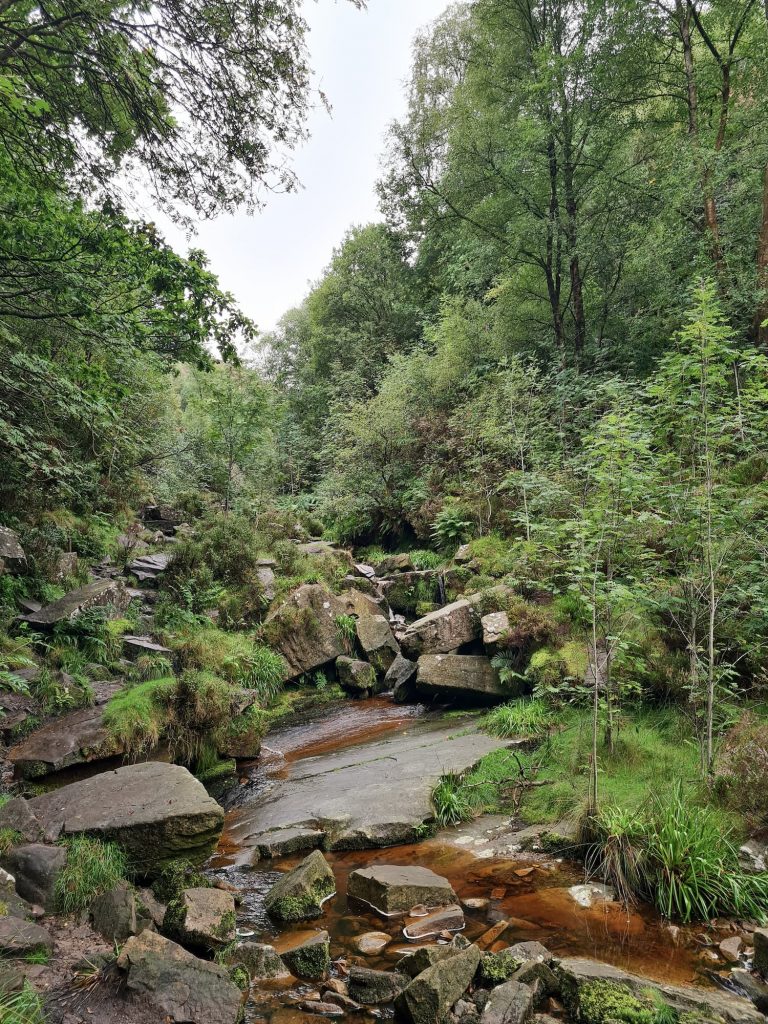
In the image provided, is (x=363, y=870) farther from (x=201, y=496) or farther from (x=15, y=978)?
(x=201, y=496)

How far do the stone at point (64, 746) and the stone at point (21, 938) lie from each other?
11.0 feet

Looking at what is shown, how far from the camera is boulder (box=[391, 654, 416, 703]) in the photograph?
1098cm

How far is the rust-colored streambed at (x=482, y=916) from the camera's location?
362 centimetres

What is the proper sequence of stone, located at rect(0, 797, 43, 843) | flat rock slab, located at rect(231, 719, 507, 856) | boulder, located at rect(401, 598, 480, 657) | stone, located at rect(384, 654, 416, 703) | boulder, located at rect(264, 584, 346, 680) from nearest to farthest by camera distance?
stone, located at rect(0, 797, 43, 843)
flat rock slab, located at rect(231, 719, 507, 856)
boulder, located at rect(401, 598, 480, 657)
stone, located at rect(384, 654, 416, 703)
boulder, located at rect(264, 584, 346, 680)

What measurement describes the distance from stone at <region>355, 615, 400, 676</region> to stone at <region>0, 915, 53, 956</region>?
28.2 feet

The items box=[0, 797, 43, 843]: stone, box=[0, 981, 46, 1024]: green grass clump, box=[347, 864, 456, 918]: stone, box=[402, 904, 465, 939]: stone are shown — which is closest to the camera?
box=[0, 981, 46, 1024]: green grass clump

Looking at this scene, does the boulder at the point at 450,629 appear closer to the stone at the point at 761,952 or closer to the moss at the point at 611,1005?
the stone at the point at 761,952

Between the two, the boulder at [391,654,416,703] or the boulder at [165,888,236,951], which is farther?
the boulder at [391,654,416,703]

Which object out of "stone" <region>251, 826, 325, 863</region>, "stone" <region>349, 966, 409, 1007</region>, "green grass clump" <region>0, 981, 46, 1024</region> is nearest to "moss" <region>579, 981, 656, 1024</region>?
"stone" <region>349, 966, 409, 1007</region>

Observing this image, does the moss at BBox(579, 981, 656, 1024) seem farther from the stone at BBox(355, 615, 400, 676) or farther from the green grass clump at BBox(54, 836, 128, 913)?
the stone at BBox(355, 615, 400, 676)

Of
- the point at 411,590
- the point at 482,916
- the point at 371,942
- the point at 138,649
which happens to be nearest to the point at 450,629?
the point at 411,590

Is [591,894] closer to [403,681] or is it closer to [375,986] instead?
[375,986]

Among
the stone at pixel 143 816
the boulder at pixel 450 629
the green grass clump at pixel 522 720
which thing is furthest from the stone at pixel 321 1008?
the boulder at pixel 450 629

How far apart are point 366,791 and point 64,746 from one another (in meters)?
3.92
